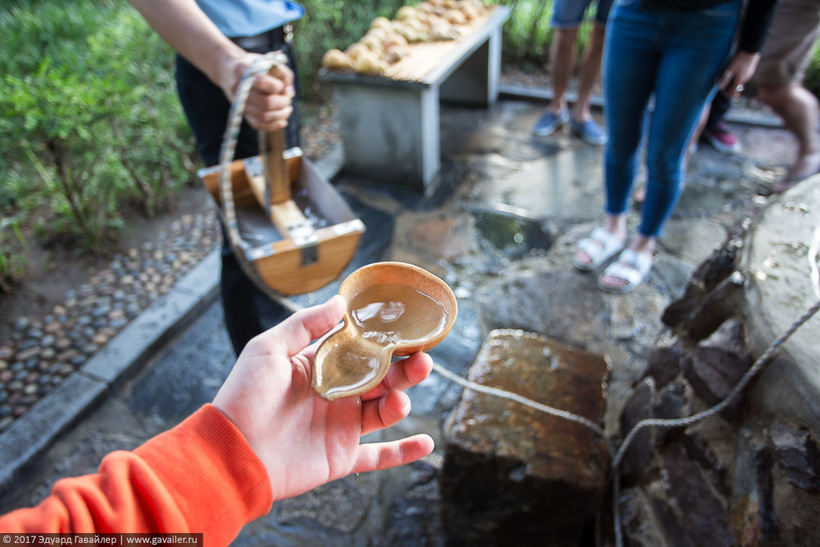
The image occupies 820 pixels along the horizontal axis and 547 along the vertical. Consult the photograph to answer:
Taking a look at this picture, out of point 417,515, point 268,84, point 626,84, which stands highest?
point 268,84

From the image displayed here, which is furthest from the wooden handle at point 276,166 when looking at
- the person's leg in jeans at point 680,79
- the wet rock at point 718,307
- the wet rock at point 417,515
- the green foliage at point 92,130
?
the person's leg in jeans at point 680,79

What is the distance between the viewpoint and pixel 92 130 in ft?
10.4

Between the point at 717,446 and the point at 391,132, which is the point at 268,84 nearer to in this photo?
the point at 717,446

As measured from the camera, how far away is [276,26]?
6.66ft

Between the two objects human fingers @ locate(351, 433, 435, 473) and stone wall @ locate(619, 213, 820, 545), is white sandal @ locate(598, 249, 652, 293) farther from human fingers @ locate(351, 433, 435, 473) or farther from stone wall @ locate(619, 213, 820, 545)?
human fingers @ locate(351, 433, 435, 473)

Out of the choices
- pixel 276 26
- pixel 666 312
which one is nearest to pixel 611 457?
pixel 666 312

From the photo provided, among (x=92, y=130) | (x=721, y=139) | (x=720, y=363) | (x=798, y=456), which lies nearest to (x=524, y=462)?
(x=720, y=363)

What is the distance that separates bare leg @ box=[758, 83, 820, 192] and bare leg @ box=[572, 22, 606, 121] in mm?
1248

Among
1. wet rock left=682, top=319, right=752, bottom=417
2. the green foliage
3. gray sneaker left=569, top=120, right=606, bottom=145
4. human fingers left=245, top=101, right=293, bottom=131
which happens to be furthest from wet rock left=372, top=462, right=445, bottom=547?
gray sneaker left=569, top=120, right=606, bottom=145

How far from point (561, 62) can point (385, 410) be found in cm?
417

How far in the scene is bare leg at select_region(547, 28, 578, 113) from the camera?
14.0 feet

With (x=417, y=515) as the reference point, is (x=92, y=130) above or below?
above

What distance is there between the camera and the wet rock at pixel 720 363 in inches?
56.3

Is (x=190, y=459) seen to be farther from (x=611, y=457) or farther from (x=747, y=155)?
(x=747, y=155)
